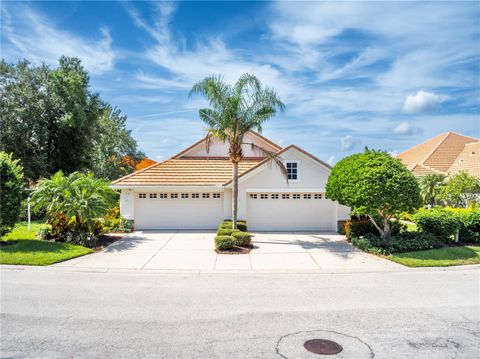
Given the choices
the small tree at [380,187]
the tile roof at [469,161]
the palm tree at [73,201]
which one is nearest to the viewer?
the small tree at [380,187]

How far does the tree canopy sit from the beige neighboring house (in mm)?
28923

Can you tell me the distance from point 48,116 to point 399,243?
2636 centimetres

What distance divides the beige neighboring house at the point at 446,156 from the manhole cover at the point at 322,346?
27.9m

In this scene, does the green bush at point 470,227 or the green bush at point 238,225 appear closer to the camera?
the green bush at point 470,227

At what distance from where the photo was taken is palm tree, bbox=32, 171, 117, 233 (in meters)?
14.3

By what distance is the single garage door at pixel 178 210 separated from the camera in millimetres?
19328

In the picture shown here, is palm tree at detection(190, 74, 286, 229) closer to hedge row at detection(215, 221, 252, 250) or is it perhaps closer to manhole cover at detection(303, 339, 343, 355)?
hedge row at detection(215, 221, 252, 250)

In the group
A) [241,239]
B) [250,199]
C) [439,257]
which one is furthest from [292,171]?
[439,257]

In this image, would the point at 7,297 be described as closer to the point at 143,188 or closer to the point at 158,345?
the point at 158,345

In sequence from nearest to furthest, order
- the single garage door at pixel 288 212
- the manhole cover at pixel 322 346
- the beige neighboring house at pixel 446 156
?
the manhole cover at pixel 322 346
the single garage door at pixel 288 212
the beige neighboring house at pixel 446 156

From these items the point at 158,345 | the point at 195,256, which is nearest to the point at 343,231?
the point at 195,256

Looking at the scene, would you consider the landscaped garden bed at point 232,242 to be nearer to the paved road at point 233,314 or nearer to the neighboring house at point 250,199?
the paved road at point 233,314

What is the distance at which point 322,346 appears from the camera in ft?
19.7

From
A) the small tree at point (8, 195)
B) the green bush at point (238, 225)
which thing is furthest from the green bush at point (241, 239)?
the small tree at point (8, 195)
